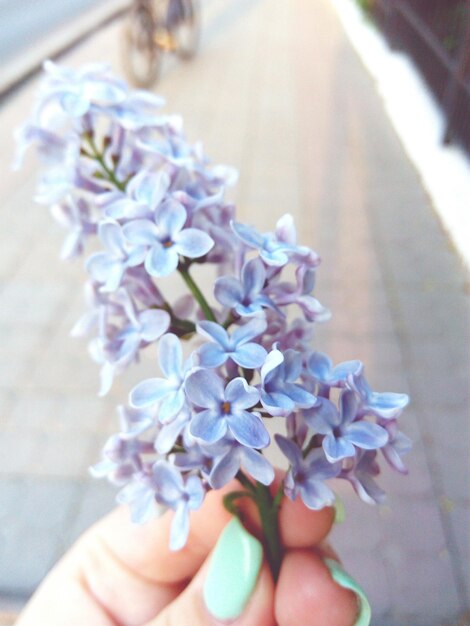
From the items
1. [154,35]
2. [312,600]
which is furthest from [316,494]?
[154,35]

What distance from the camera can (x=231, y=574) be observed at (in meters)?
0.53

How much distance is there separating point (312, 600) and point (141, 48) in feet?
12.5

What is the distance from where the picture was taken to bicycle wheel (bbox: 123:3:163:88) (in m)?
3.64

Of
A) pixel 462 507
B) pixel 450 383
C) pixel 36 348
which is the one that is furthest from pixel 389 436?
pixel 36 348

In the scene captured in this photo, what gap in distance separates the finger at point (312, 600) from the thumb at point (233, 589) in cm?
2

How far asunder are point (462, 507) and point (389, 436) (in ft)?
3.14

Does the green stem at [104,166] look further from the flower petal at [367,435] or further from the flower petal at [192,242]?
the flower petal at [367,435]

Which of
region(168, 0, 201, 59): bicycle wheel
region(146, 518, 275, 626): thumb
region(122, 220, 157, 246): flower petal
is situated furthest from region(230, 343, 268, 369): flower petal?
region(168, 0, 201, 59): bicycle wheel

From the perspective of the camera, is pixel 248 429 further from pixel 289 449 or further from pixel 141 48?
pixel 141 48

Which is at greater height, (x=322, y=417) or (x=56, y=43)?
(x=322, y=417)

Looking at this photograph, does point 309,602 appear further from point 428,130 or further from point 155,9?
point 155,9

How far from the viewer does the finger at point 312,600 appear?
0.50 metres

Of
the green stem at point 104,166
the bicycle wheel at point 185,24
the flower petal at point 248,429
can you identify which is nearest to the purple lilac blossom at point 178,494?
the flower petal at point 248,429

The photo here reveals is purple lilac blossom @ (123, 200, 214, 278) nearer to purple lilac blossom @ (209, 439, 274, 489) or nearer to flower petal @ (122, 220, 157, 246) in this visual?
flower petal @ (122, 220, 157, 246)
